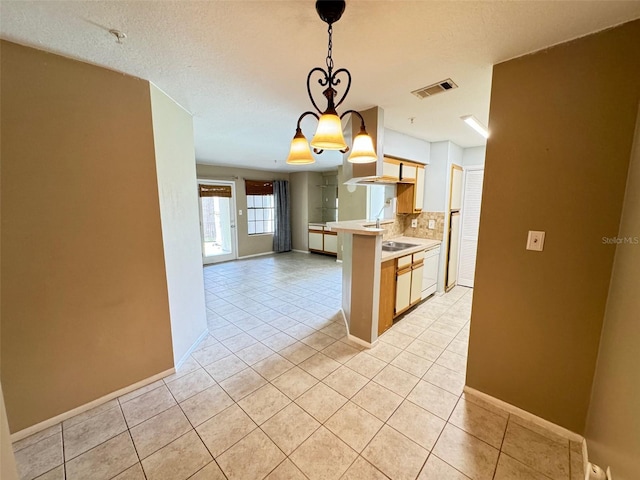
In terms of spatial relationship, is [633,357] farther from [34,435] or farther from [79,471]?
[34,435]

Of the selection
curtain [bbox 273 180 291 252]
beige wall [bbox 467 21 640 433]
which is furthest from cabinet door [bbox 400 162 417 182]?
curtain [bbox 273 180 291 252]

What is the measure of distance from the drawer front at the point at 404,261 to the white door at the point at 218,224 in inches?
194

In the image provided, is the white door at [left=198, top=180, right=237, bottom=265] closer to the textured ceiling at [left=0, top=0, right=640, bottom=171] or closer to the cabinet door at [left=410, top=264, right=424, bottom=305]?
the textured ceiling at [left=0, top=0, right=640, bottom=171]

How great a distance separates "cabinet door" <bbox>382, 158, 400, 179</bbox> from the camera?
305 cm

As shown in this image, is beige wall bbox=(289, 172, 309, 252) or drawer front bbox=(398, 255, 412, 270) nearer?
drawer front bbox=(398, 255, 412, 270)

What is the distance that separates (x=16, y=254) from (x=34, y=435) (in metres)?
1.20

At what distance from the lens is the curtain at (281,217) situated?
23.9 ft

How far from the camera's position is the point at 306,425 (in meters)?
1.71

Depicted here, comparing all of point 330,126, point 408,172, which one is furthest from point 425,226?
point 330,126

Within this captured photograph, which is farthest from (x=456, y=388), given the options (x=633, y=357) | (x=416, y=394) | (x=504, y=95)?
(x=504, y=95)

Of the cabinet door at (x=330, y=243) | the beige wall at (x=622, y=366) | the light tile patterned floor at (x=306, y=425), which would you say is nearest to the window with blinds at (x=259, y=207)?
the cabinet door at (x=330, y=243)

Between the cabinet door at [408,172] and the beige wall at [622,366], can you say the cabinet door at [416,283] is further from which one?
the beige wall at [622,366]

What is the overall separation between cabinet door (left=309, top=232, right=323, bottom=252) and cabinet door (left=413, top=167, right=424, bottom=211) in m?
3.49

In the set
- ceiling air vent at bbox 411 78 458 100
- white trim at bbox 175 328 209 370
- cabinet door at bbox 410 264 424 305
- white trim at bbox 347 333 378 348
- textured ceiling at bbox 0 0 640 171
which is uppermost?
ceiling air vent at bbox 411 78 458 100
